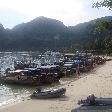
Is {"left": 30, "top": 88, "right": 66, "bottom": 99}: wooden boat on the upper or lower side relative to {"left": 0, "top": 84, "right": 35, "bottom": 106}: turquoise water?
upper

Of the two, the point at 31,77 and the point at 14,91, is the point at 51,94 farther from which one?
the point at 31,77

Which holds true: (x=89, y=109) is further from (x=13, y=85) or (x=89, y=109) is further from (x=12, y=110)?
(x=13, y=85)

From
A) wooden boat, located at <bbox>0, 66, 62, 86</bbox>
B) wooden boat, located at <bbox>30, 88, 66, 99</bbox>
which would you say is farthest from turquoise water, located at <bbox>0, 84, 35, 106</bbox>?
wooden boat, located at <bbox>30, 88, 66, 99</bbox>

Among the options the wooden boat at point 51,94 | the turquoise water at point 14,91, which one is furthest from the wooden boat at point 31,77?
the wooden boat at point 51,94

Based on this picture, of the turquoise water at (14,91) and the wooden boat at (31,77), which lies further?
the wooden boat at (31,77)

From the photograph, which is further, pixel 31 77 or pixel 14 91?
pixel 31 77

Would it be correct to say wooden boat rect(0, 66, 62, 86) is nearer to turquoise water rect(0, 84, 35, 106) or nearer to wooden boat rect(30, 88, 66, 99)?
turquoise water rect(0, 84, 35, 106)

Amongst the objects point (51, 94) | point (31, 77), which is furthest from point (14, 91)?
point (51, 94)

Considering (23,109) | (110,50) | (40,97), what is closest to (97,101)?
(110,50)

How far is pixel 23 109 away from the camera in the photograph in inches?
1045

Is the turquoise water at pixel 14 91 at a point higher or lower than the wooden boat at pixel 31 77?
lower

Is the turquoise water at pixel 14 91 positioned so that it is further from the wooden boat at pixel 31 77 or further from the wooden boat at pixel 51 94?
the wooden boat at pixel 51 94

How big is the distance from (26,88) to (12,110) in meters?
17.5

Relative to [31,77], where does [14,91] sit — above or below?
below
